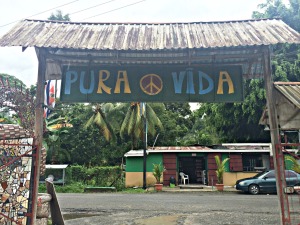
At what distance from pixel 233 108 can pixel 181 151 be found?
5.43 meters

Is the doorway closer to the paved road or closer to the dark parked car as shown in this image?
the dark parked car

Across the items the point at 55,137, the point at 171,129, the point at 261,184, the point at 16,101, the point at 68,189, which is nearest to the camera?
the point at 16,101

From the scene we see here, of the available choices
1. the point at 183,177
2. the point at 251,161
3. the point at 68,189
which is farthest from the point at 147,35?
the point at 251,161

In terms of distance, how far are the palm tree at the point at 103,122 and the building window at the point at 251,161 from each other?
38.0ft

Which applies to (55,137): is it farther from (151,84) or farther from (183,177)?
(151,84)

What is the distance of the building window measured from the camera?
70.4 ft

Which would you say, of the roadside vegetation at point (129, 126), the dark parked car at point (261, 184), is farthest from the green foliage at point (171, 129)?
the dark parked car at point (261, 184)

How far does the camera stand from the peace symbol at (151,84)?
6016 millimetres

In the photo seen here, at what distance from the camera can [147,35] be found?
6.04 meters

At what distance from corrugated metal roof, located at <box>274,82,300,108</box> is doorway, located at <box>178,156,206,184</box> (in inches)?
687

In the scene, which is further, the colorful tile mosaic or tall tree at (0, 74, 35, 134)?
the colorful tile mosaic

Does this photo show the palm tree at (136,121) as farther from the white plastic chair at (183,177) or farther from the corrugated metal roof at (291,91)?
the corrugated metal roof at (291,91)

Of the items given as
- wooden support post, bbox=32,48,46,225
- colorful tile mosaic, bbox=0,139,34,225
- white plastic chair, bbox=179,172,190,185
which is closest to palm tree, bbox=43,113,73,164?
white plastic chair, bbox=179,172,190,185

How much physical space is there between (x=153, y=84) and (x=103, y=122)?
2012 cm
